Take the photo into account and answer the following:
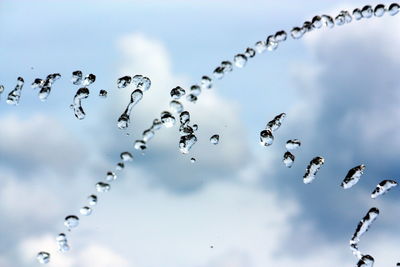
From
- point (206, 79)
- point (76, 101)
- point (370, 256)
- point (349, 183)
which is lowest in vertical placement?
point (370, 256)

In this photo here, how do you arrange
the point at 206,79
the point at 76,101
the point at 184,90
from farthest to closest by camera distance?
the point at 76,101 → the point at 184,90 → the point at 206,79

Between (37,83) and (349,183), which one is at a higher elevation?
(37,83)

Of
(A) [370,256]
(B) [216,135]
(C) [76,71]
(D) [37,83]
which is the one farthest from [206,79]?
(A) [370,256]

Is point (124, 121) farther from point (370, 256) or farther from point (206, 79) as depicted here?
point (370, 256)

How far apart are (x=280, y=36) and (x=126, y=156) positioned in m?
2.44

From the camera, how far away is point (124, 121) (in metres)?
7.99

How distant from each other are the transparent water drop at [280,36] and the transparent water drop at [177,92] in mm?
1419

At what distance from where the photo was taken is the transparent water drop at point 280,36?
24.2 ft

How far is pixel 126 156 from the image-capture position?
7488mm

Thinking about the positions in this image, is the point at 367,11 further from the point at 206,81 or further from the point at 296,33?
the point at 206,81

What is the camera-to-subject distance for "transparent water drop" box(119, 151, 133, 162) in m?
7.46

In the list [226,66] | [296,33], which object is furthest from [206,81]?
[296,33]

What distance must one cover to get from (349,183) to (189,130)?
228 cm

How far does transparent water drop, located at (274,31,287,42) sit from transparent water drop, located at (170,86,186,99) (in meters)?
1.42
